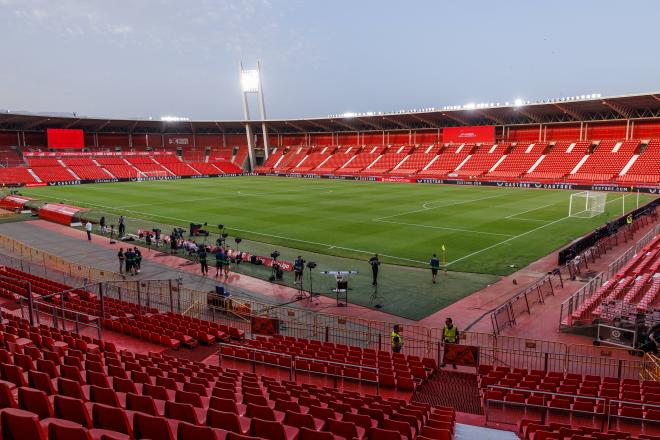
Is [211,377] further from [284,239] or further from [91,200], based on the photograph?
[91,200]

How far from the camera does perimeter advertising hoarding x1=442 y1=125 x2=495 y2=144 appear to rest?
260ft

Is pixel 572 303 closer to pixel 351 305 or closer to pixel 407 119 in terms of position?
pixel 351 305

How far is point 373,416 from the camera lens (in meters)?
7.12

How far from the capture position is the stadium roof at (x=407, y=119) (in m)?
66.2

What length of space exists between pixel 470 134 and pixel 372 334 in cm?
7149

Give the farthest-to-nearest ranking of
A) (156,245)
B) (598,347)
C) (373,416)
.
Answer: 1. (156,245)
2. (598,347)
3. (373,416)

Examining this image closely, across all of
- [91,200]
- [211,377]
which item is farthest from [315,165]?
[211,377]

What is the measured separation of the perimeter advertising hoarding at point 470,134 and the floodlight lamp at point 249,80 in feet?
149

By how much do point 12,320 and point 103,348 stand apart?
301cm

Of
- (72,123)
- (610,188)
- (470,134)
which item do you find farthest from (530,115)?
(72,123)

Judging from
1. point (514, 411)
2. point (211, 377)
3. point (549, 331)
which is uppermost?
point (211, 377)

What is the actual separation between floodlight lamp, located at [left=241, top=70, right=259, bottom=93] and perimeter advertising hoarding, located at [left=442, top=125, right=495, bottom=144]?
149 ft

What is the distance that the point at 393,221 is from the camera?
37.3 m

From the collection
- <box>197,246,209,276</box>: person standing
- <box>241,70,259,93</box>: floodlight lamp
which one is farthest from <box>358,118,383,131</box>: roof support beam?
<box>197,246,209,276</box>: person standing
